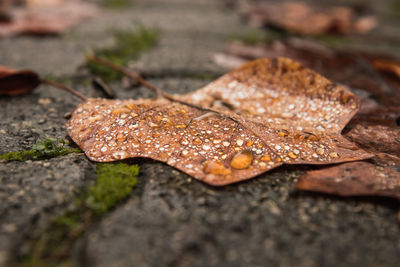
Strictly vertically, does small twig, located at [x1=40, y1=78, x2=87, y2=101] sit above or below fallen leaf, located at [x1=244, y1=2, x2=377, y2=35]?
below

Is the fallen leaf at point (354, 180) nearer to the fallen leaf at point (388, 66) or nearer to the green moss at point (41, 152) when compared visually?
the green moss at point (41, 152)

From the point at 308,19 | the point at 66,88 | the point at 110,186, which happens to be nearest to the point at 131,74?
the point at 66,88

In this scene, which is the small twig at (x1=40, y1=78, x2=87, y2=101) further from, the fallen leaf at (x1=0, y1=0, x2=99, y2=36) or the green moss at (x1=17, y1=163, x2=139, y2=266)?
the fallen leaf at (x1=0, y1=0, x2=99, y2=36)

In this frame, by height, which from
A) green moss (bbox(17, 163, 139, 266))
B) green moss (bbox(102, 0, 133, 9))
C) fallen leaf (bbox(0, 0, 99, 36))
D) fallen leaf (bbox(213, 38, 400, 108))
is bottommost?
fallen leaf (bbox(0, 0, 99, 36))

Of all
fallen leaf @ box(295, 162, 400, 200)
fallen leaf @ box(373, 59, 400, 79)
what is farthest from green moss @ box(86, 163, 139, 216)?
fallen leaf @ box(373, 59, 400, 79)

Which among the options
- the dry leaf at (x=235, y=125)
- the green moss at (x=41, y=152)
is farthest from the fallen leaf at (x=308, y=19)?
the green moss at (x=41, y=152)

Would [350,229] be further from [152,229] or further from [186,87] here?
[186,87]
